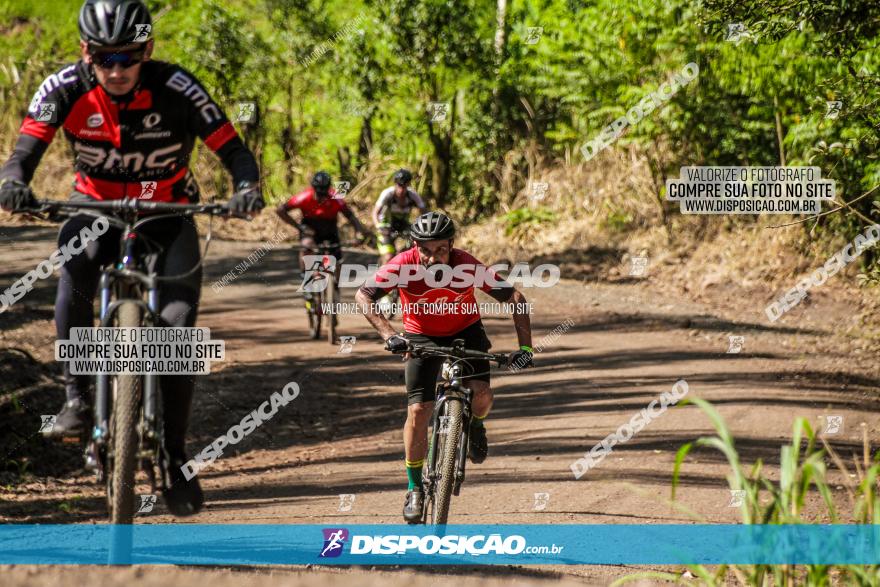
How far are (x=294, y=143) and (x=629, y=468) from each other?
27.0 metres

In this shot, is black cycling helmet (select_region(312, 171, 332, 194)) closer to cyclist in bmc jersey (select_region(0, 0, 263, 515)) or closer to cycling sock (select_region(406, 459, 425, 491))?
cycling sock (select_region(406, 459, 425, 491))

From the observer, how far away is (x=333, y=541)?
6965 mm

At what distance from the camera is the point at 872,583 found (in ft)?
13.5

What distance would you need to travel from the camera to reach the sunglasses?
216 inches

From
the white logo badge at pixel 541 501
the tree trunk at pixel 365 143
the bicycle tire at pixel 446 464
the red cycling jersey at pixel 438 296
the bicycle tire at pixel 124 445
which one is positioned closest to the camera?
the bicycle tire at pixel 124 445

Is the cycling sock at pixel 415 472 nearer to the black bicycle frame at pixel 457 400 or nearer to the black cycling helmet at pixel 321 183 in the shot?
the black bicycle frame at pixel 457 400

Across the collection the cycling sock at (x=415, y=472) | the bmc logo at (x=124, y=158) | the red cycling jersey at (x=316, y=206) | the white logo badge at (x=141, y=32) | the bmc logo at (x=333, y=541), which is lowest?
the bmc logo at (x=333, y=541)

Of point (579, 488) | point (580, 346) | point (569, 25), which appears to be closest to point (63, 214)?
point (579, 488)

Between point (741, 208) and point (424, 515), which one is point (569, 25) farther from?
point (424, 515)

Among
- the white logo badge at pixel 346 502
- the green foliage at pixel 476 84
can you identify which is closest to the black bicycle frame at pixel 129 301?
the white logo badge at pixel 346 502

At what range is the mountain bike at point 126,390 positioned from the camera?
5.17m

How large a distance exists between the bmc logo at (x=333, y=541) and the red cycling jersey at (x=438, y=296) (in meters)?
1.49

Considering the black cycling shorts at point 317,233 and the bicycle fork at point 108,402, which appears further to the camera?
the black cycling shorts at point 317,233

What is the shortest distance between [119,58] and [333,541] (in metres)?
3.21
